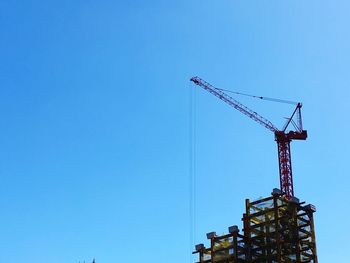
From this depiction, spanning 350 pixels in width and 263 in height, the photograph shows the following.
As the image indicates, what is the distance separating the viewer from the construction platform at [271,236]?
325 ft

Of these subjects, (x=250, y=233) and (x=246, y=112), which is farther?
(x=246, y=112)

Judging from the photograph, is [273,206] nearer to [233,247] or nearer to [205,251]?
[233,247]

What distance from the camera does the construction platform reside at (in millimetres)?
99000

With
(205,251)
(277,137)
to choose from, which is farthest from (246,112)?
(205,251)

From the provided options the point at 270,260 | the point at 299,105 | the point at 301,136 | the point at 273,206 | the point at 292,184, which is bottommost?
the point at 270,260

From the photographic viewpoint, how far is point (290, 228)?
99.2m

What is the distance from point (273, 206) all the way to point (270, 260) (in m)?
9.07

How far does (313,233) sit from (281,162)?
238 ft

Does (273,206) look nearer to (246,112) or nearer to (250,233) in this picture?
(250,233)

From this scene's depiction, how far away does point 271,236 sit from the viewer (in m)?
102

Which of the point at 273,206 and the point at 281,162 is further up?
the point at 281,162

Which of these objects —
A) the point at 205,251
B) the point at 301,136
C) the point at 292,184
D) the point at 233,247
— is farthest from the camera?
the point at 301,136

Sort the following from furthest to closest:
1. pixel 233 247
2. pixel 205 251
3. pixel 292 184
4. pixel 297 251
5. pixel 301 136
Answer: pixel 301 136, pixel 292 184, pixel 205 251, pixel 233 247, pixel 297 251

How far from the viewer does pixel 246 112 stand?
7347 inches
